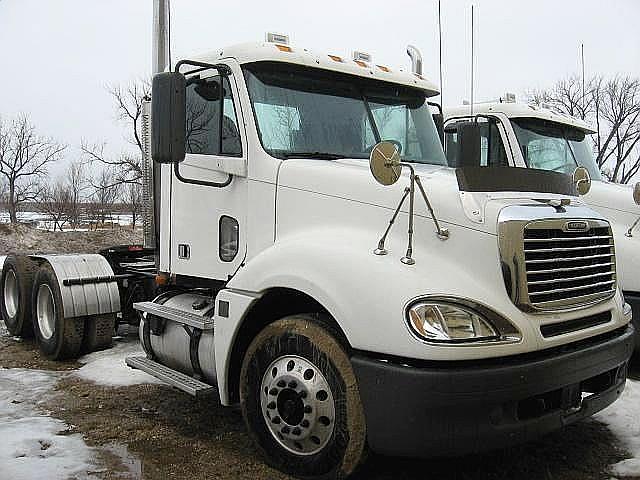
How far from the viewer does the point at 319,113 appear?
4.59 meters

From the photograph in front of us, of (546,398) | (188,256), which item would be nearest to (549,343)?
(546,398)

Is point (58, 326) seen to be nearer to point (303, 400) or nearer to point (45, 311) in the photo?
point (45, 311)

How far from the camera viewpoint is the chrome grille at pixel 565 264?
3.40 m

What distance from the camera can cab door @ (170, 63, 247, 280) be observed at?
466 centimetres

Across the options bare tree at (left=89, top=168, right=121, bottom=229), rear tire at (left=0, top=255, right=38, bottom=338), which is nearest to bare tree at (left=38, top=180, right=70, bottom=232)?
bare tree at (left=89, top=168, right=121, bottom=229)

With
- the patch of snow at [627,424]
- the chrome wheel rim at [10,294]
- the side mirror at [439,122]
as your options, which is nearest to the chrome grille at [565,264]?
the patch of snow at [627,424]

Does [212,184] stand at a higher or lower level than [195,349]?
higher

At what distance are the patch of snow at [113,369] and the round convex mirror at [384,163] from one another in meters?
3.53

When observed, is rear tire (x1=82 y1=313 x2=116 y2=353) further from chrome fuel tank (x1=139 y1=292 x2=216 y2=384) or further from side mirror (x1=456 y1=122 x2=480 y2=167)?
side mirror (x1=456 y1=122 x2=480 y2=167)

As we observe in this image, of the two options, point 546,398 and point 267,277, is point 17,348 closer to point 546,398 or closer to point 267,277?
point 267,277

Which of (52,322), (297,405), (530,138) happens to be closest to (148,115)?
(52,322)

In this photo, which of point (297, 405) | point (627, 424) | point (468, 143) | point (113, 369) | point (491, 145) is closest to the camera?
point (297, 405)

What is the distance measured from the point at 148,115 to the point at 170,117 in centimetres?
257

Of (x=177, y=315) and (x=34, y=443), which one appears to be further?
(x=177, y=315)
